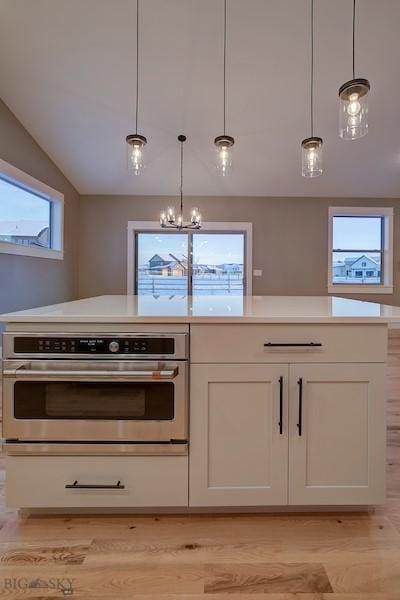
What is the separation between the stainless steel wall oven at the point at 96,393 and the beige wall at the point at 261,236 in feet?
15.8

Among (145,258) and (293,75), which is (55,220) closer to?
(145,258)

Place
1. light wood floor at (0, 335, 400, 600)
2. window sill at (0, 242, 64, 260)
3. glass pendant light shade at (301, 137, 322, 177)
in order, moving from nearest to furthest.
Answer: light wood floor at (0, 335, 400, 600) → glass pendant light shade at (301, 137, 322, 177) → window sill at (0, 242, 64, 260)

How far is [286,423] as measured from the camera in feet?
4.35

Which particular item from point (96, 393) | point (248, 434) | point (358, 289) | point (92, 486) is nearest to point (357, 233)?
point (358, 289)

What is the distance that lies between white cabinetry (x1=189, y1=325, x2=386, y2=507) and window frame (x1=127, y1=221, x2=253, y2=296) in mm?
4633

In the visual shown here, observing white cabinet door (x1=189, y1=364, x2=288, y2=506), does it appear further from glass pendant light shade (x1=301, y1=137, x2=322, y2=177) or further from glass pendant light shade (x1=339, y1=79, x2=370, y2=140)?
glass pendant light shade (x1=301, y1=137, x2=322, y2=177)

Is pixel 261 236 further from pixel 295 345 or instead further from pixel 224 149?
pixel 295 345

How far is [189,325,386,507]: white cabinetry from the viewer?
1.32m

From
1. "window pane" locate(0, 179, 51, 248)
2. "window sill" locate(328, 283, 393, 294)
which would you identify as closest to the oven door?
"window pane" locate(0, 179, 51, 248)

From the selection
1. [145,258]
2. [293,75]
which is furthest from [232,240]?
[293,75]

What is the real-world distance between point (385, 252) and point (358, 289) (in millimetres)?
878

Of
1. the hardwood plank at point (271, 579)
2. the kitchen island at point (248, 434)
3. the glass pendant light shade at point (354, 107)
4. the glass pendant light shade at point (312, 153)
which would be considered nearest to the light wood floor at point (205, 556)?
the hardwood plank at point (271, 579)

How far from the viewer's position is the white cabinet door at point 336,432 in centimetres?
132

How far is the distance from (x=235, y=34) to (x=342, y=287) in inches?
168
